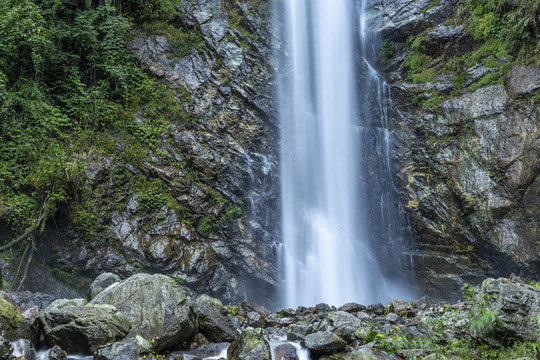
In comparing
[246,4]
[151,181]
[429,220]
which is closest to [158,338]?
[151,181]

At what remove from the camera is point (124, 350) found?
5.18 metres

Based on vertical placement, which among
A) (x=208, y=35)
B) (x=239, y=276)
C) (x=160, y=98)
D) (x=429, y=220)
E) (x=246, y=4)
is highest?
(x=246, y=4)

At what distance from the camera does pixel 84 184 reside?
37.4 feet

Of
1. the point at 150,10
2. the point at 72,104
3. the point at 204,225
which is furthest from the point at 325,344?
the point at 150,10

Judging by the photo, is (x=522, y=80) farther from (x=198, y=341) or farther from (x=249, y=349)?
(x=198, y=341)

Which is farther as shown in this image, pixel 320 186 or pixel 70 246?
pixel 320 186

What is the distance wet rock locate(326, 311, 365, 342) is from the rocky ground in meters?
0.02

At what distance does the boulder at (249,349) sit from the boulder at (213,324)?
2.53 ft

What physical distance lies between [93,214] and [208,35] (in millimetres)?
9687

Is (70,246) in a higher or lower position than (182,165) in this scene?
lower

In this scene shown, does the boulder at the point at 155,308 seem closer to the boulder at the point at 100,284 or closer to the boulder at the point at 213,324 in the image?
the boulder at the point at 213,324

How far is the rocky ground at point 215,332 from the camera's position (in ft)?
16.6

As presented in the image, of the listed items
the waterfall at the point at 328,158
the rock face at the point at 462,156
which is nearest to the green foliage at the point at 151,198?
the waterfall at the point at 328,158

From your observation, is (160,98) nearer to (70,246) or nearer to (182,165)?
(182,165)
